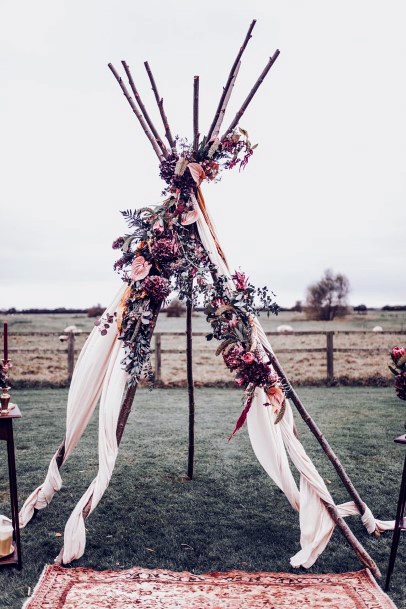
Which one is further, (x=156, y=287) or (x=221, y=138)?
(x=221, y=138)

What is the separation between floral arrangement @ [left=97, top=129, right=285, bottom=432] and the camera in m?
3.93

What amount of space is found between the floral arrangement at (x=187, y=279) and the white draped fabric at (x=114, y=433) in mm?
106

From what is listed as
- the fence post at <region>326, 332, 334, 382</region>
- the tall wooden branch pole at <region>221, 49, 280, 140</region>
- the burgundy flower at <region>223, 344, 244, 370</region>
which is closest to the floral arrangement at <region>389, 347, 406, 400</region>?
the burgundy flower at <region>223, 344, 244, 370</region>

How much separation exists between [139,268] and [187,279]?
1.17 ft

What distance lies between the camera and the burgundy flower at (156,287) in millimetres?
4020

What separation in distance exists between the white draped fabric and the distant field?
15.3 ft

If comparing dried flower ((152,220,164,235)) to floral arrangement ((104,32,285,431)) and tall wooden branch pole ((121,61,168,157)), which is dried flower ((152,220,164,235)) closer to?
floral arrangement ((104,32,285,431))

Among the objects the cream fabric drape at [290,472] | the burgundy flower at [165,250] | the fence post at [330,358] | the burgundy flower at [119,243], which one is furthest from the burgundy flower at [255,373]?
the fence post at [330,358]

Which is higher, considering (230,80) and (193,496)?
(230,80)

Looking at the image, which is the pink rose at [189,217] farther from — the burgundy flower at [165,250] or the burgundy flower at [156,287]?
the burgundy flower at [156,287]

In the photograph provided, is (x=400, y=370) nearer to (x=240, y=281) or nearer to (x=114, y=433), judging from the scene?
(x=240, y=281)

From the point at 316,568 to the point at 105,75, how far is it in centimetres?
417

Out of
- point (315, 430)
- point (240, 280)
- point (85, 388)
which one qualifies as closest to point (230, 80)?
point (240, 280)

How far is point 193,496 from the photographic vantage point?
504 cm
